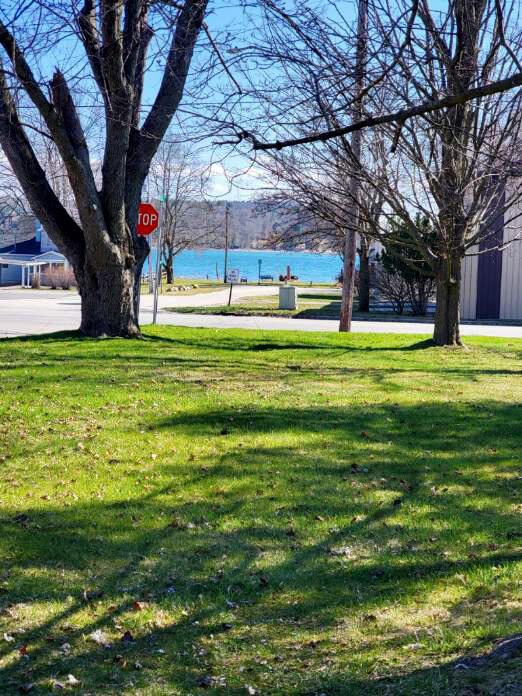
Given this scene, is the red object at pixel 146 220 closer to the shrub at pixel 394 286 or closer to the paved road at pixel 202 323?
the paved road at pixel 202 323

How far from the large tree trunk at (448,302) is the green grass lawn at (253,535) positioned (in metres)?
6.19

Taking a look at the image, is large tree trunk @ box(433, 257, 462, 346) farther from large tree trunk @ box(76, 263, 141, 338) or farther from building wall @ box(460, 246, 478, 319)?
building wall @ box(460, 246, 478, 319)

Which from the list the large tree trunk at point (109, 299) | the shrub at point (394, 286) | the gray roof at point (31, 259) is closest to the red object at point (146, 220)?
the large tree trunk at point (109, 299)

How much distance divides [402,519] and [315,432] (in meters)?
2.30

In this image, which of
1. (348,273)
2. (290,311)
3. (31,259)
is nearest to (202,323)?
(348,273)

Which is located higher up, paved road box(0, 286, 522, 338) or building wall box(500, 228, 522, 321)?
building wall box(500, 228, 522, 321)

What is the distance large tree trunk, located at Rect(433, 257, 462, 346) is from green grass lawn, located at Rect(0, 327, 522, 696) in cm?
619

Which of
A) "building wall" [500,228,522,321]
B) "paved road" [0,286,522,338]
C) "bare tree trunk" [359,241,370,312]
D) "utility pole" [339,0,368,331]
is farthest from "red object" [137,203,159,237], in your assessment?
"building wall" [500,228,522,321]

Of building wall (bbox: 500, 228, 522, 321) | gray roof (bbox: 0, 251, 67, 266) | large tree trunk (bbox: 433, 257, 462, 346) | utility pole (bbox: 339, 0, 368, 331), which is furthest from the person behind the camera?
gray roof (bbox: 0, 251, 67, 266)

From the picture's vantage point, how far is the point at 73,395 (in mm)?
9195

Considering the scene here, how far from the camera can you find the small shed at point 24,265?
174 ft

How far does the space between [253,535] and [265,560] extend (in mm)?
411

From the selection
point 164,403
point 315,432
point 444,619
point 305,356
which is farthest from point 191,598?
point 305,356

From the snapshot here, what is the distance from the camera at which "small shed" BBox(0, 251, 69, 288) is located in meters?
53.1
